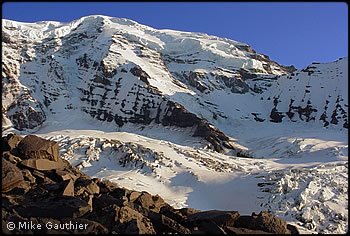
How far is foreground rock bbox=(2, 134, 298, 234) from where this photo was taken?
771 centimetres

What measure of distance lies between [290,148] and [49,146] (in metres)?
23.1

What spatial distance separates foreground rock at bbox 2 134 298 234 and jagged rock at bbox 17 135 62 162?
36 mm

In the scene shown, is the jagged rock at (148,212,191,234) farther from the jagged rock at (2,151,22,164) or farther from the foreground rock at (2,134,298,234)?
the jagged rock at (2,151,22,164)

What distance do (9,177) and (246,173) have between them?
51.2 feet

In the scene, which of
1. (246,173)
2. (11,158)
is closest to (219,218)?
(11,158)

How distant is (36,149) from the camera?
11.9 m

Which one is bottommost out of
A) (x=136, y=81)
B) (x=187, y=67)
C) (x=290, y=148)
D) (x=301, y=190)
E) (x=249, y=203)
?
(x=249, y=203)

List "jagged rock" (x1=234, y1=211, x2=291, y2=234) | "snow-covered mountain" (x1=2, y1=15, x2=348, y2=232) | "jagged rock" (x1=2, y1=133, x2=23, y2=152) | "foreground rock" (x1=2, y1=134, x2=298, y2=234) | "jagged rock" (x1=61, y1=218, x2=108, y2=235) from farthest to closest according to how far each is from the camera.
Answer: "snow-covered mountain" (x1=2, y1=15, x2=348, y2=232), "jagged rock" (x1=2, y1=133, x2=23, y2=152), "jagged rock" (x1=234, y1=211, x2=291, y2=234), "foreground rock" (x1=2, y1=134, x2=298, y2=234), "jagged rock" (x1=61, y1=218, x2=108, y2=235)

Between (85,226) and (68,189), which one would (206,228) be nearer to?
(85,226)

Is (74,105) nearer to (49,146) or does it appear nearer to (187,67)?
(187,67)

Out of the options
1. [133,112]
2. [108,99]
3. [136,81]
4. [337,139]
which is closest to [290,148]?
[337,139]

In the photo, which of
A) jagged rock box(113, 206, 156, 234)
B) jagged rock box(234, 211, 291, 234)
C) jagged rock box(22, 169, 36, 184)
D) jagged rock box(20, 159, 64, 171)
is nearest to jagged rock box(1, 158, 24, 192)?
jagged rock box(22, 169, 36, 184)

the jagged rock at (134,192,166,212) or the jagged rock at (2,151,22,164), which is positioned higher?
the jagged rock at (2,151,22,164)

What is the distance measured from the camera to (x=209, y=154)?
28219 millimetres
